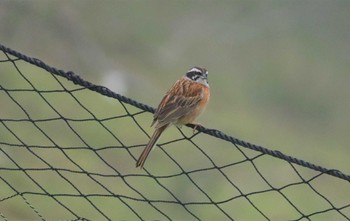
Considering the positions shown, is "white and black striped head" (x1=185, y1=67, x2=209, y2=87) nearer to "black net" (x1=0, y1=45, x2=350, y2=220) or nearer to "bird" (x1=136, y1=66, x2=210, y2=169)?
"bird" (x1=136, y1=66, x2=210, y2=169)

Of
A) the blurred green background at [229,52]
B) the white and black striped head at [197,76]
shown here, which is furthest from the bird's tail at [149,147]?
the blurred green background at [229,52]

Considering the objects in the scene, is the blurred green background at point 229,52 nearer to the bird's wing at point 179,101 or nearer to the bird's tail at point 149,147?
the bird's wing at point 179,101

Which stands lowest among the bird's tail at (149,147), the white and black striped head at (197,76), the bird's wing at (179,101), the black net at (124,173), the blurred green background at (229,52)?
the bird's tail at (149,147)

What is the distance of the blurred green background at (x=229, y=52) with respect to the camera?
1878 centimetres

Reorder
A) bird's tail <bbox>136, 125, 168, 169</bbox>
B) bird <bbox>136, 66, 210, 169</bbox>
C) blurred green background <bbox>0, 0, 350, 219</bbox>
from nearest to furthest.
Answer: bird's tail <bbox>136, 125, 168, 169</bbox> → bird <bbox>136, 66, 210, 169</bbox> → blurred green background <bbox>0, 0, 350, 219</bbox>

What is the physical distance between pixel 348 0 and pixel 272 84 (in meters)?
2.39

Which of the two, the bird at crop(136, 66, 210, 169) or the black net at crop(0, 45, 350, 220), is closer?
the bird at crop(136, 66, 210, 169)

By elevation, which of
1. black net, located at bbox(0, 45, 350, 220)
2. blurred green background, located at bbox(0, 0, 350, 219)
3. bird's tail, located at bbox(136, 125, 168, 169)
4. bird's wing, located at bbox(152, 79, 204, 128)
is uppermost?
blurred green background, located at bbox(0, 0, 350, 219)

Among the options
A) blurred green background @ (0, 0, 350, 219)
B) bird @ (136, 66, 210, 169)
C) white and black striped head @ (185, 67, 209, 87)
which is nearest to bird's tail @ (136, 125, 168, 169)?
bird @ (136, 66, 210, 169)

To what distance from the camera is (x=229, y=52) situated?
22.1m

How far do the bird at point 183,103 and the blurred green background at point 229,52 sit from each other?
47.5ft

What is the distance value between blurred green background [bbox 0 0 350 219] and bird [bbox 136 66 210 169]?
14.5 m

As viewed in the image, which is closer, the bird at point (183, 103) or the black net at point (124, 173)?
the bird at point (183, 103)

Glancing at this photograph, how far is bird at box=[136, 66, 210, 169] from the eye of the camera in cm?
256
